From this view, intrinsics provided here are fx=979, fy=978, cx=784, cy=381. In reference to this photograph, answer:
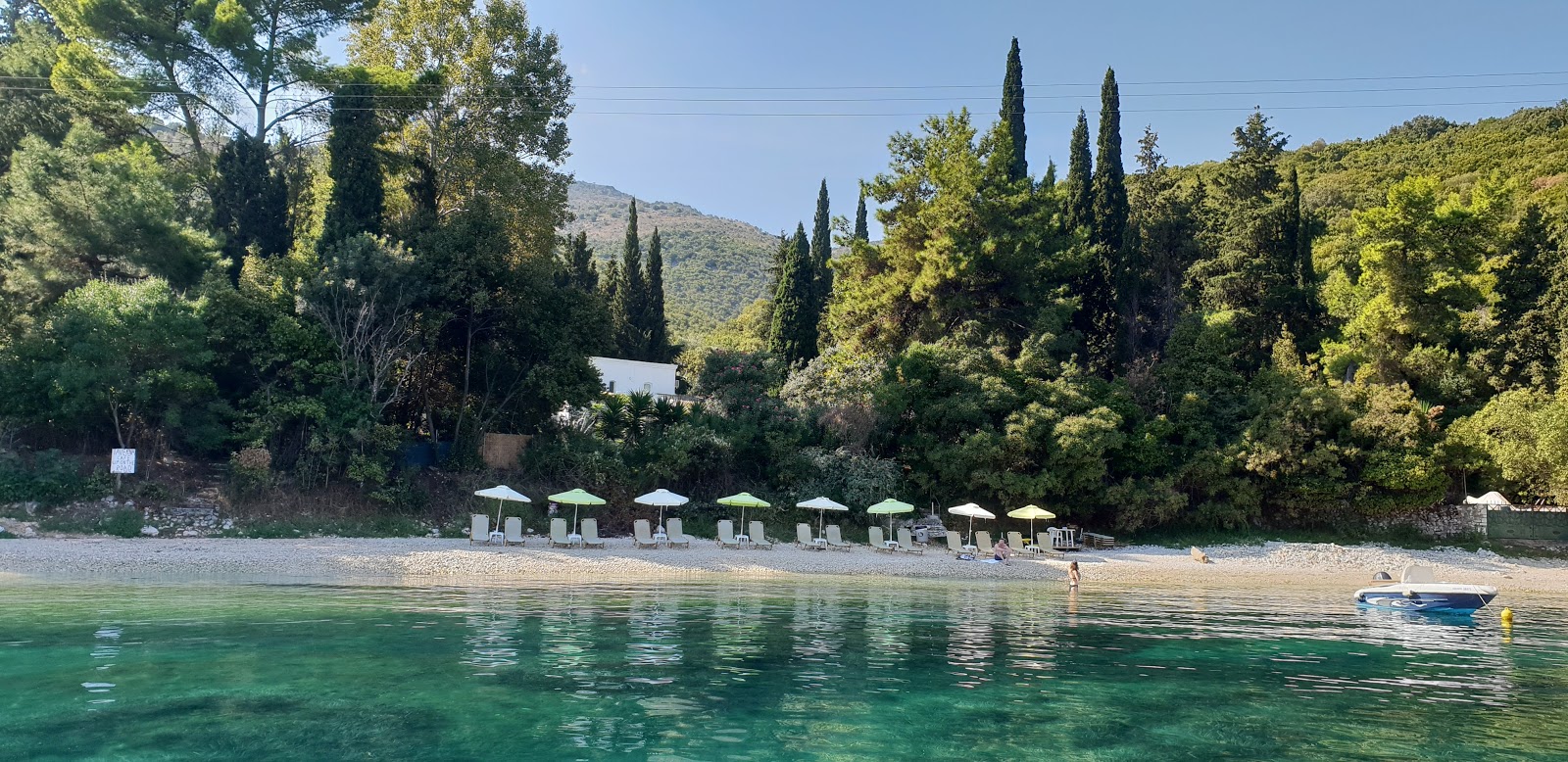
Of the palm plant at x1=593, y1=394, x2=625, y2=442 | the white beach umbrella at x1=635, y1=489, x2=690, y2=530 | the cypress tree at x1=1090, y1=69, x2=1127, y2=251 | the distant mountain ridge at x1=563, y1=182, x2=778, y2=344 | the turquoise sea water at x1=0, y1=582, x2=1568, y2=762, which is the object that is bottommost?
the turquoise sea water at x1=0, y1=582, x2=1568, y2=762

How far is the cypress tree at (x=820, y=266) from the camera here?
4288cm

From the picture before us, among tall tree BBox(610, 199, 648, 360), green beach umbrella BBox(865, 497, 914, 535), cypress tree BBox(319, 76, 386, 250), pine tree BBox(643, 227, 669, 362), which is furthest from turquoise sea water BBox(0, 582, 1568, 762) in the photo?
pine tree BBox(643, 227, 669, 362)

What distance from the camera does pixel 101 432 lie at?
989 inches

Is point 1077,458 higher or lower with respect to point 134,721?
higher

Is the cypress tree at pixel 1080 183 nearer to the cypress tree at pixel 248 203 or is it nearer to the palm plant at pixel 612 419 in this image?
the palm plant at pixel 612 419

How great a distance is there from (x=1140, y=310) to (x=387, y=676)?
32.6 metres

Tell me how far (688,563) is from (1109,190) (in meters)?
23.0

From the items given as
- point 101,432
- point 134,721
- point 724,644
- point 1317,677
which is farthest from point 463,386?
point 1317,677

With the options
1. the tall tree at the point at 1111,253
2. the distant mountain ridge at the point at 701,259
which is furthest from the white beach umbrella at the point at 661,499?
the distant mountain ridge at the point at 701,259

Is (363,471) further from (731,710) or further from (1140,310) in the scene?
(1140,310)

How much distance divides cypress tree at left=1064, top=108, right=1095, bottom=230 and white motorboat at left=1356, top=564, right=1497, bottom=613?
19.0 m

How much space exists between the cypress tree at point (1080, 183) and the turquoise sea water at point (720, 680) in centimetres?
→ 2174

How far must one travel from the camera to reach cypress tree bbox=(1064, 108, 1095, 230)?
37594mm

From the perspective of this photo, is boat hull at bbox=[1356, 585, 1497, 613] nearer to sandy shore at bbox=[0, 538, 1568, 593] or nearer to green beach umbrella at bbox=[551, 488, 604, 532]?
sandy shore at bbox=[0, 538, 1568, 593]
